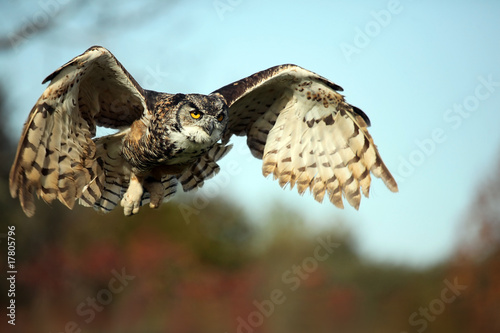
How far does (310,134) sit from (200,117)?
61.1 inches

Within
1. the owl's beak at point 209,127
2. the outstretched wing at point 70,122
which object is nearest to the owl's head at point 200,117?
the owl's beak at point 209,127

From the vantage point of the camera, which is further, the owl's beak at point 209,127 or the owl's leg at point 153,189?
the owl's leg at point 153,189

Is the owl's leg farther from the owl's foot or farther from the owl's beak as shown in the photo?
the owl's beak

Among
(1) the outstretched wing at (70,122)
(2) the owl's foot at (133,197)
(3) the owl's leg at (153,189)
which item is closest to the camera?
(1) the outstretched wing at (70,122)

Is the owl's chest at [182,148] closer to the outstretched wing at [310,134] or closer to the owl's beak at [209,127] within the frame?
the owl's beak at [209,127]

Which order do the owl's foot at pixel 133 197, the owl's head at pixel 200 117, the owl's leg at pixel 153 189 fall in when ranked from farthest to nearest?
the owl's leg at pixel 153 189
the owl's foot at pixel 133 197
the owl's head at pixel 200 117

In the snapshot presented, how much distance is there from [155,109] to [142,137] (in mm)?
Result: 325

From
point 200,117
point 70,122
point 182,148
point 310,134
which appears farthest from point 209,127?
point 310,134

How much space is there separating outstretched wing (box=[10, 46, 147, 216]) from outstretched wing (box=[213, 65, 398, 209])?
3.63 feet

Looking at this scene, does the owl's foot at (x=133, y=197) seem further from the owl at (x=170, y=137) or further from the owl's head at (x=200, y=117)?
the owl's head at (x=200, y=117)

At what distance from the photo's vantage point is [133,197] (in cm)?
598

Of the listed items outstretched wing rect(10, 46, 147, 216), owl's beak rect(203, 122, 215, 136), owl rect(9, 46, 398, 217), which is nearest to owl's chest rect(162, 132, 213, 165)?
owl rect(9, 46, 398, 217)

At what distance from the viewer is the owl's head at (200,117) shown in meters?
5.14

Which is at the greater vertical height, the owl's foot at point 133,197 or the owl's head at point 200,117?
the owl's head at point 200,117
